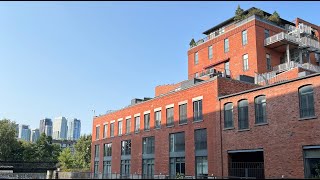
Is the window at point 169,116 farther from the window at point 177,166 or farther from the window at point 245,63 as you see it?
the window at point 245,63

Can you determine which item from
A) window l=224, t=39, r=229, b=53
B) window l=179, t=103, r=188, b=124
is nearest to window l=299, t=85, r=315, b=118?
window l=179, t=103, r=188, b=124

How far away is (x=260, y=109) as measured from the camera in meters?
27.5

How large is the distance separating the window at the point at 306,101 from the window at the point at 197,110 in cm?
1053

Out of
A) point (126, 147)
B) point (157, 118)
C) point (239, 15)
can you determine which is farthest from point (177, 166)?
point (239, 15)

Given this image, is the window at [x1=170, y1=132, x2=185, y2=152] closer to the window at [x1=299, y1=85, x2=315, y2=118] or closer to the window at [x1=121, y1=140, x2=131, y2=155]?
the window at [x1=121, y1=140, x2=131, y2=155]

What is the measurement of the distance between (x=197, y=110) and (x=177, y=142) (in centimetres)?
426

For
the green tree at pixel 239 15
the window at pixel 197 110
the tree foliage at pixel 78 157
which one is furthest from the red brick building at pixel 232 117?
the tree foliage at pixel 78 157

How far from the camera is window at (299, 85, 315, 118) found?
23.9 m

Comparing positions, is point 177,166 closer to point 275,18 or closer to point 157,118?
point 157,118

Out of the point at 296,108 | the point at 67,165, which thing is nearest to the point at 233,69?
the point at 296,108

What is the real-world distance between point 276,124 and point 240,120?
3.60 m

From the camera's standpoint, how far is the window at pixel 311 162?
23.0 metres

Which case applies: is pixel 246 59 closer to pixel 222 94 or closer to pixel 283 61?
pixel 283 61

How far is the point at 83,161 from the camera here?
7369 cm
